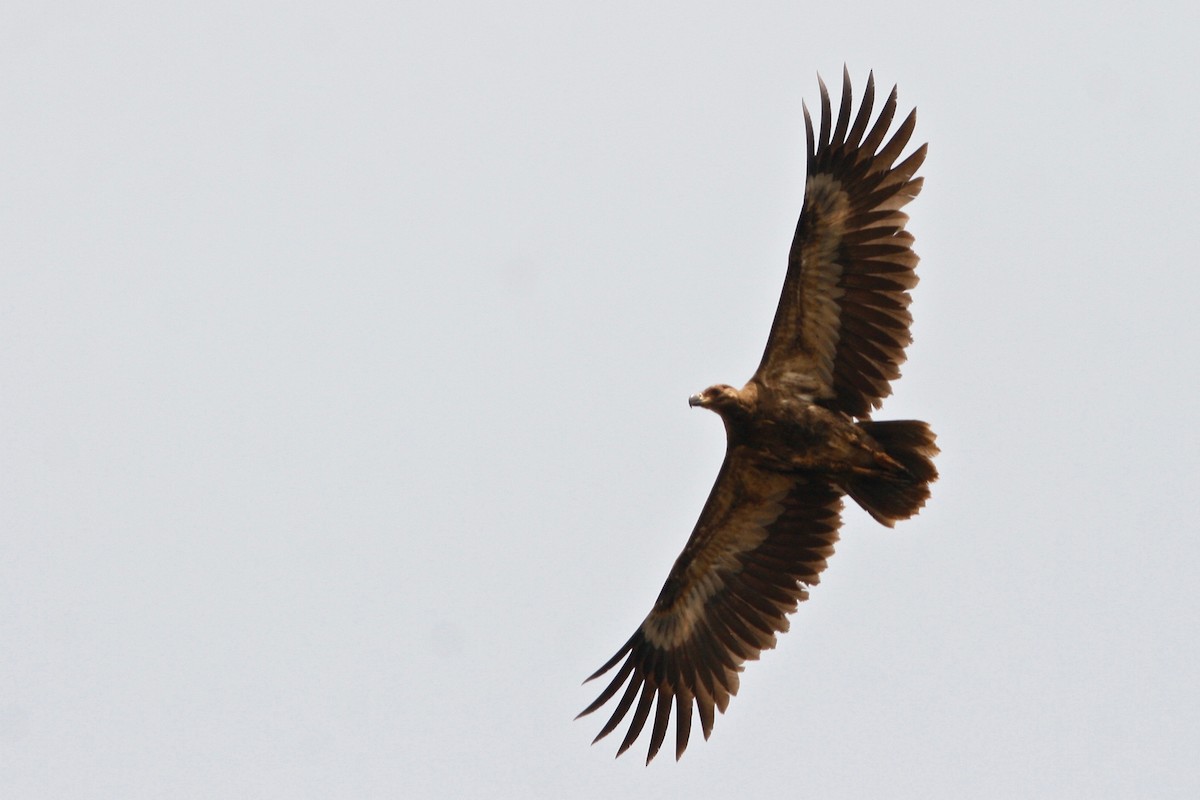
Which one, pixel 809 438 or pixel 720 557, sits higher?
pixel 809 438

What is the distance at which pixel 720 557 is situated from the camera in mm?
15688

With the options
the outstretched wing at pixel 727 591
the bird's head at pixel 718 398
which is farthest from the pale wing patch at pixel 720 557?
the bird's head at pixel 718 398

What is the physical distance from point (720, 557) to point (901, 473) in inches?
78.6

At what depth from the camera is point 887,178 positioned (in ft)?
47.0

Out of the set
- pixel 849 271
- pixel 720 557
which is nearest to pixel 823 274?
pixel 849 271

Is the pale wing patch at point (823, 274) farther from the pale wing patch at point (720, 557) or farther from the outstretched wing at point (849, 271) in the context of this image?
the pale wing patch at point (720, 557)

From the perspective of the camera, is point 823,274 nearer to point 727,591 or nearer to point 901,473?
point 901,473

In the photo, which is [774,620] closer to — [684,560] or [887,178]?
[684,560]

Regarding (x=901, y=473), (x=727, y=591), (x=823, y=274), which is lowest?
(x=727, y=591)

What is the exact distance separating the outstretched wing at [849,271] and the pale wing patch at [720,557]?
3.49 ft

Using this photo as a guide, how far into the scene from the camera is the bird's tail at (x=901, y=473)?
14.4 m

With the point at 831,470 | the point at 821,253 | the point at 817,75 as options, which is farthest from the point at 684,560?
the point at 817,75

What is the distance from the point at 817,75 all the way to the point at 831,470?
3195mm

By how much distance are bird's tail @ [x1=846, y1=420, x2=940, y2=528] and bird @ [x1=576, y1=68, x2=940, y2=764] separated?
1cm
